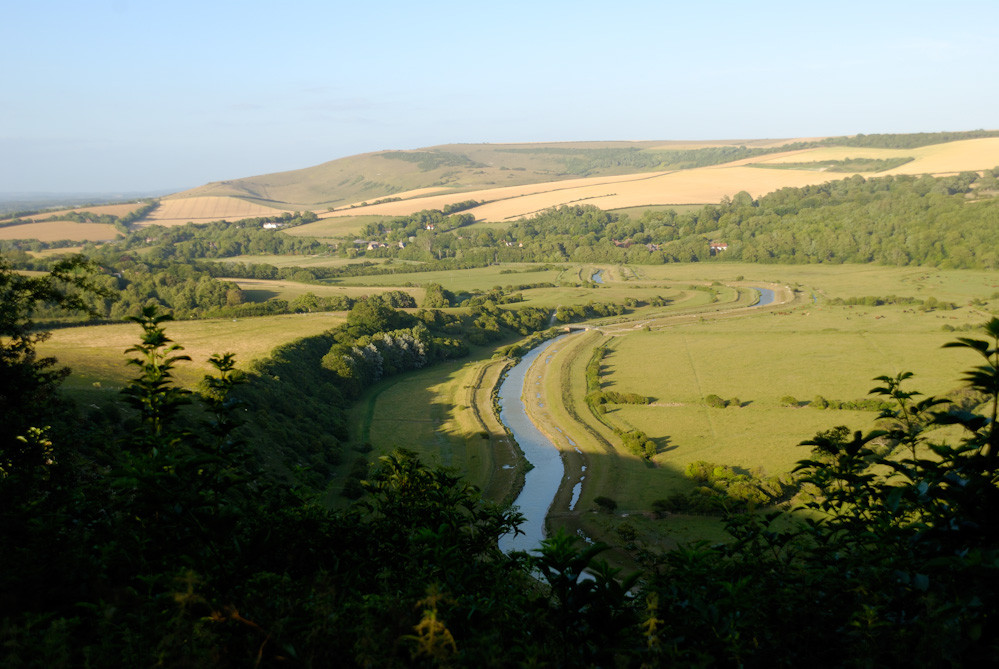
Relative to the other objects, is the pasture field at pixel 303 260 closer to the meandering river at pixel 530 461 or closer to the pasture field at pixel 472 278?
the pasture field at pixel 472 278

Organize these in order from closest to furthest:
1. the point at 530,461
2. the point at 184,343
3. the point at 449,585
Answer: the point at 449,585
the point at 530,461
the point at 184,343

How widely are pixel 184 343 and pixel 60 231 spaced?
137613 millimetres

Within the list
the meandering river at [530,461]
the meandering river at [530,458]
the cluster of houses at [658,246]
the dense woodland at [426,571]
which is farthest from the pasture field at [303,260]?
the dense woodland at [426,571]

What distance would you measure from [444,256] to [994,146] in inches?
6728

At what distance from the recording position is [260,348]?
6238cm

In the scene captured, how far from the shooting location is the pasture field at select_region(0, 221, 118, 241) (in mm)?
155125

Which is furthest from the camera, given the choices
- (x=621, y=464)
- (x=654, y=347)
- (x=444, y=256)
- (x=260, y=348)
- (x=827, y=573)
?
(x=444, y=256)

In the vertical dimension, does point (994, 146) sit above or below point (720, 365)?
above

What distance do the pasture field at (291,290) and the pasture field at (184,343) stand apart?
22097mm

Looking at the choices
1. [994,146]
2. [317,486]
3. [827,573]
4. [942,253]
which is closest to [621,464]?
[317,486]

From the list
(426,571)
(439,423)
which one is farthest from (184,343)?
(426,571)

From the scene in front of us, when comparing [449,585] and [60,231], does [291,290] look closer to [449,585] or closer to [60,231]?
[60,231]

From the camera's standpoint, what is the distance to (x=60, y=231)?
168125 mm

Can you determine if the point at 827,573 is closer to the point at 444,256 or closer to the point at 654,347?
the point at 654,347
